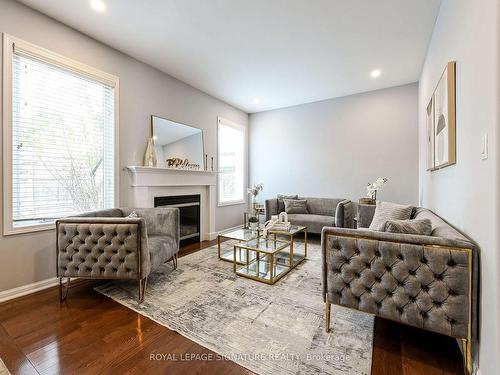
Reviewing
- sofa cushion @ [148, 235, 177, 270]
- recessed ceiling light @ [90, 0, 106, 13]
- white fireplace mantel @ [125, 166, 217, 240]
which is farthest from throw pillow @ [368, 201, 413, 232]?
recessed ceiling light @ [90, 0, 106, 13]

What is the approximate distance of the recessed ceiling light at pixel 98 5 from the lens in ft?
7.34

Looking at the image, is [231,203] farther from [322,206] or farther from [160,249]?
[160,249]

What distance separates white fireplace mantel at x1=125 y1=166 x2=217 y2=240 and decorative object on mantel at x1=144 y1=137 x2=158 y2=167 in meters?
0.10

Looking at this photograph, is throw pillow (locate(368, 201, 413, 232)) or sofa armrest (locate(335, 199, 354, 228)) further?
sofa armrest (locate(335, 199, 354, 228))

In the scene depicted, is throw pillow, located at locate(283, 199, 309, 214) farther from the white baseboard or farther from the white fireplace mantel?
the white baseboard

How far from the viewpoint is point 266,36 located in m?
2.73

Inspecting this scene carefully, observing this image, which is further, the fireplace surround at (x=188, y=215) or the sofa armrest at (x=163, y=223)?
the fireplace surround at (x=188, y=215)

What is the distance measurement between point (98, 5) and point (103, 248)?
2327mm

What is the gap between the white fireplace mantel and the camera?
10.5 ft

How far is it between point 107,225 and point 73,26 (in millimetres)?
2253

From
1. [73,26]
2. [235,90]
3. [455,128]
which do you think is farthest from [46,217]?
[455,128]

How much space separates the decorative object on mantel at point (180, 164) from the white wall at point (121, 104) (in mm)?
457

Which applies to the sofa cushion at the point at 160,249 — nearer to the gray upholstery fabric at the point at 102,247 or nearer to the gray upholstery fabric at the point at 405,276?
the gray upholstery fabric at the point at 102,247

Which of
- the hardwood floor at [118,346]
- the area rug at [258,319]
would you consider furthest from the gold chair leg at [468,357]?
the area rug at [258,319]
